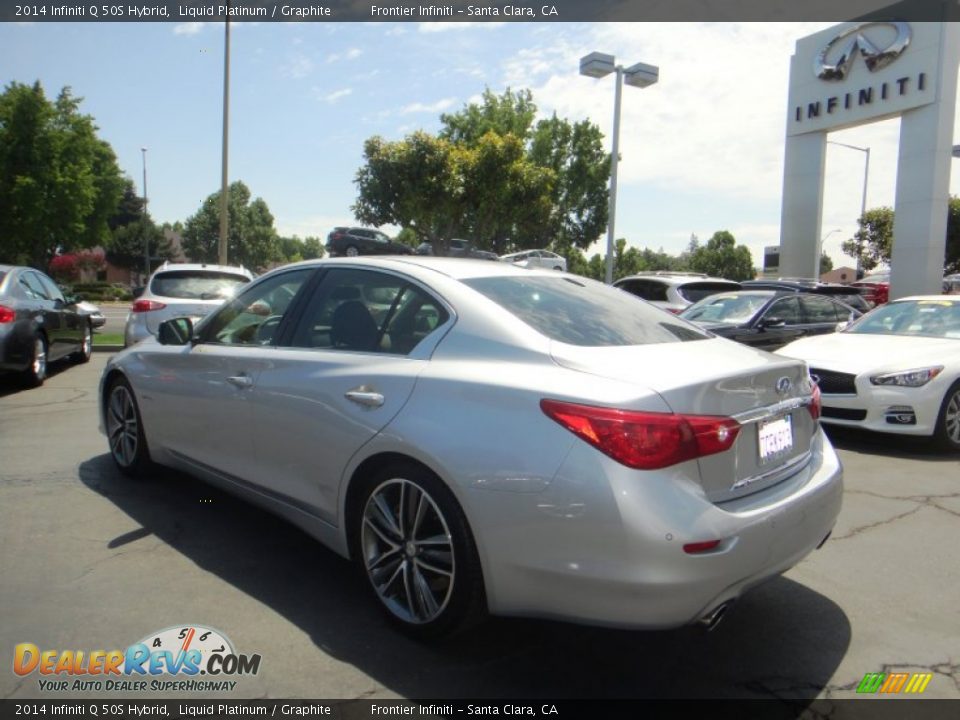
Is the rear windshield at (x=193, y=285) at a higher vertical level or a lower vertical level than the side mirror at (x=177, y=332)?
higher

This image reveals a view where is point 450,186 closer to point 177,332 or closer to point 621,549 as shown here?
point 177,332

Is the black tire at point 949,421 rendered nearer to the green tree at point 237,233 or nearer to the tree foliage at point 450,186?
the tree foliage at point 450,186

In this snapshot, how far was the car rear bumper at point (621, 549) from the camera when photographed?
7.47ft

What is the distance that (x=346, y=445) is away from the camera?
304 centimetres

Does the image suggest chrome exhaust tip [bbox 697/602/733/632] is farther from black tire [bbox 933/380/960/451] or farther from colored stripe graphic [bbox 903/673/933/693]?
black tire [bbox 933/380/960/451]

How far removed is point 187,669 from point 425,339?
1.56 meters

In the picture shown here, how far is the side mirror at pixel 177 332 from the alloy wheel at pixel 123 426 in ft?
2.20

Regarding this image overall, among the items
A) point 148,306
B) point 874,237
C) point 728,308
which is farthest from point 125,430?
point 874,237

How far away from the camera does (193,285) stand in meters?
9.60

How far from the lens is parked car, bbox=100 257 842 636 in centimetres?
233

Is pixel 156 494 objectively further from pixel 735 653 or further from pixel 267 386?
pixel 735 653

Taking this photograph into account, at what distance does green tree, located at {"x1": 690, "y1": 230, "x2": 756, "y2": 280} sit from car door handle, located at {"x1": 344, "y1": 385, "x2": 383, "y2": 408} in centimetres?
8486

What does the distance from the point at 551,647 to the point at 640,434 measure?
3.55 feet

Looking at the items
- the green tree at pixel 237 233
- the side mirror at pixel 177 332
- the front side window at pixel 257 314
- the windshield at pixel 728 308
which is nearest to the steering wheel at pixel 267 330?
the front side window at pixel 257 314
